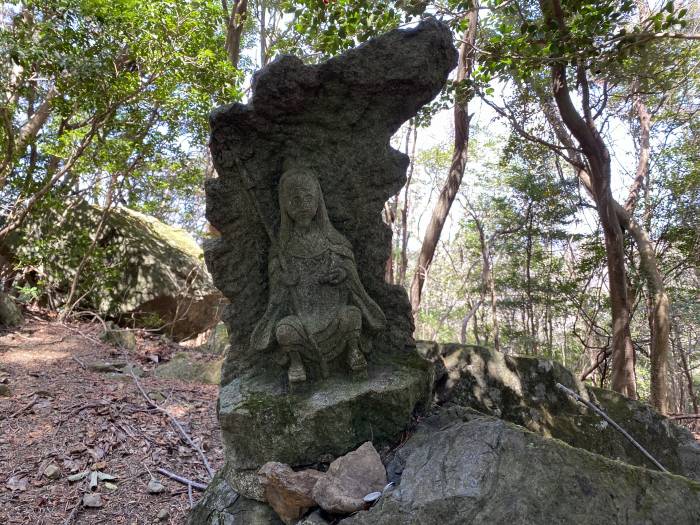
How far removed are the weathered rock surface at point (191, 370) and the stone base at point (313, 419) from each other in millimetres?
3530

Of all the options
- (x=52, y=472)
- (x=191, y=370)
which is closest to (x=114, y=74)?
(x=191, y=370)

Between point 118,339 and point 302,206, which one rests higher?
point 302,206

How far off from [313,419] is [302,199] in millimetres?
1320

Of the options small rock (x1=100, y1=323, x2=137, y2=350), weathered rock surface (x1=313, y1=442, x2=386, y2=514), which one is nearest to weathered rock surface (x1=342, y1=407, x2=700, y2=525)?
weathered rock surface (x1=313, y1=442, x2=386, y2=514)

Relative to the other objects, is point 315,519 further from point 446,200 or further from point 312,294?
point 446,200

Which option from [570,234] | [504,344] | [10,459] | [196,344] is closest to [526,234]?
[570,234]

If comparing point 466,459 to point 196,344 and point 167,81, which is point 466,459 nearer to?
point 167,81

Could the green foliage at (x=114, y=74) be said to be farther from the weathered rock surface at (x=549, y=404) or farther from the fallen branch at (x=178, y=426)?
the weathered rock surface at (x=549, y=404)

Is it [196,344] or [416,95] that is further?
[196,344]

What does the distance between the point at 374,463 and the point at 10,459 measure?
302cm

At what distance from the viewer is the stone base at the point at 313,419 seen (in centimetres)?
265

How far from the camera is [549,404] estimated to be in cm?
369

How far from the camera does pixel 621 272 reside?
581 cm

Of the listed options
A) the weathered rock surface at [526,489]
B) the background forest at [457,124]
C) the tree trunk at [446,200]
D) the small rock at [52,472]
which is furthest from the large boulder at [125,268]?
the weathered rock surface at [526,489]
